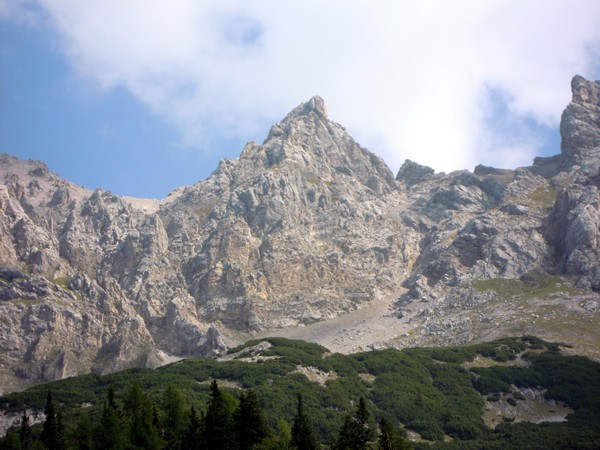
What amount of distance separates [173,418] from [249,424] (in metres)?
16.5

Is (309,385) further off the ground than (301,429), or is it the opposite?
(309,385)

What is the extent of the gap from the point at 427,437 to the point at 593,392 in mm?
49851

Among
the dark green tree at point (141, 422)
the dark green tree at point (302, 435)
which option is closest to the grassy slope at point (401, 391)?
the dark green tree at point (141, 422)

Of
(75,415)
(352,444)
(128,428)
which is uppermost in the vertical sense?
(75,415)

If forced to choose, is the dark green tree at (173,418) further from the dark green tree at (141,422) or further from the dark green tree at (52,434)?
the dark green tree at (52,434)

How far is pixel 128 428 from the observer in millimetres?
97750

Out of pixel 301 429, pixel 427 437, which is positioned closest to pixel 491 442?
pixel 427 437

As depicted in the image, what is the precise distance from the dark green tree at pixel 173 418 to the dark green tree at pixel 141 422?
12.0ft

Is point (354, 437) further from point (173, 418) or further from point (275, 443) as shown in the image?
point (173, 418)

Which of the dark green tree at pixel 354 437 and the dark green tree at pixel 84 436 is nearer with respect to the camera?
Answer: the dark green tree at pixel 354 437

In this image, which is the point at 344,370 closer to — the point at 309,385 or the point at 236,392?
the point at 309,385

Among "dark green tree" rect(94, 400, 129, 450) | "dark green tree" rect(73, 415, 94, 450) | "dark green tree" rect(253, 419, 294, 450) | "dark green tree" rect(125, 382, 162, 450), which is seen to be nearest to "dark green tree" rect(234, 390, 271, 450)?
"dark green tree" rect(253, 419, 294, 450)

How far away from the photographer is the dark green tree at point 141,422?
319ft

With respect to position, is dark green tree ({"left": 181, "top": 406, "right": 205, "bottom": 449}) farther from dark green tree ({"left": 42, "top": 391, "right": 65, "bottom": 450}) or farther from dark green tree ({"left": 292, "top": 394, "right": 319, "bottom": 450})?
dark green tree ({"left": 42, "top": 391, "right": 65, "bottom": 450})
